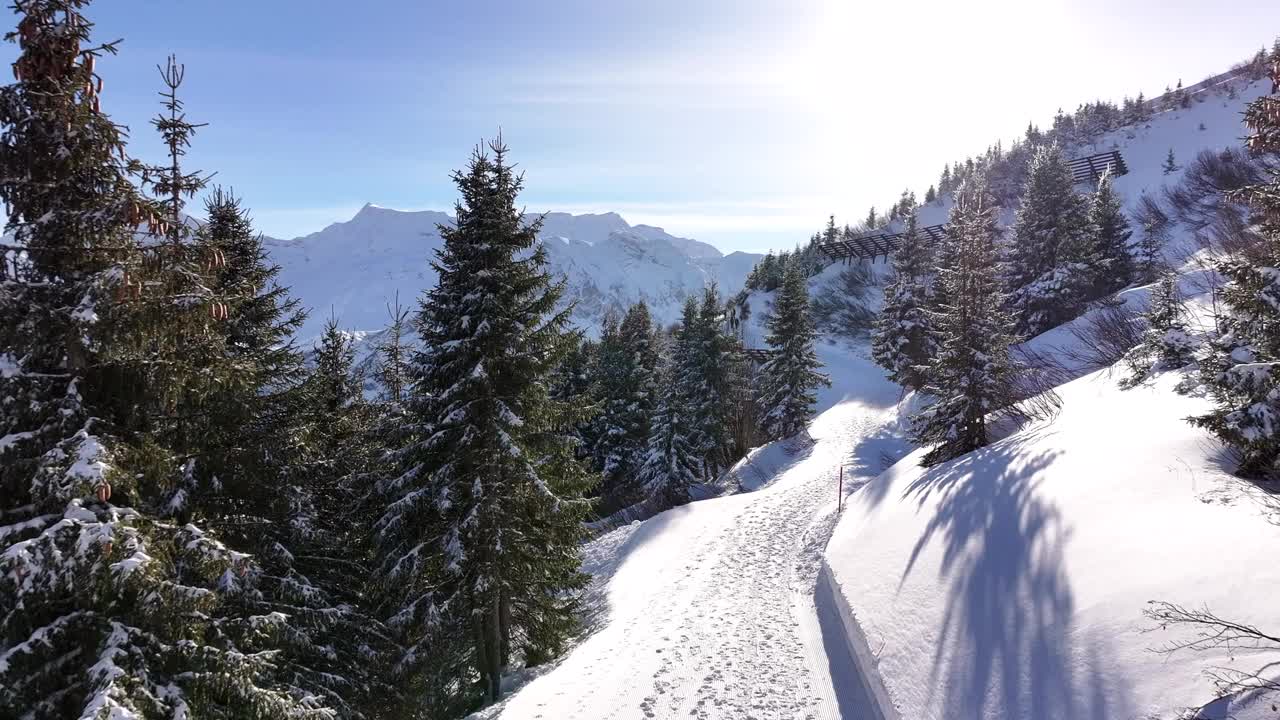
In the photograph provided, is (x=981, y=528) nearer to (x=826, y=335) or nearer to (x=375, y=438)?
(x=375, y=438)

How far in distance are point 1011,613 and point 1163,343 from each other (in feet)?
31.9

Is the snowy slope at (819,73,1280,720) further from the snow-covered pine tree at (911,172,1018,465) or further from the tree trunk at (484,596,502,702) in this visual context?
the tree trunk at (484,596,502,702)

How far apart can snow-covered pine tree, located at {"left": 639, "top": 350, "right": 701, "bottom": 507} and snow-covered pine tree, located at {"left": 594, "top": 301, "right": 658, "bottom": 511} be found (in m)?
4.91

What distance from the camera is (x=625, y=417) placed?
37.8 metres

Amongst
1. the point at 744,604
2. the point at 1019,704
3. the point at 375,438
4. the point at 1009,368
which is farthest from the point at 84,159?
the point at 1009,368

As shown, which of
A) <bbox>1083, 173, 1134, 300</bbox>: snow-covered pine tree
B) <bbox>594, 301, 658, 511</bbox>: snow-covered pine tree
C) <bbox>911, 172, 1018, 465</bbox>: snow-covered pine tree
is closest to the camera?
<bbox>911, 172, 1018, 465</bbox>: snow-covered pine tree

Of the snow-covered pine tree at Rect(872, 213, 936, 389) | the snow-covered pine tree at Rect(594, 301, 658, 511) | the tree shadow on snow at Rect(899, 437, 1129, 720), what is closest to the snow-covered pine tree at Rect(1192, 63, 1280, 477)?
the tree shadow on snow at Rect(899, 437, 1129, 720)

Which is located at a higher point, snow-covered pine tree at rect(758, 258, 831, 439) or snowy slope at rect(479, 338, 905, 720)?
snow-covered pine tree at rect(758, 258, 831, 439)

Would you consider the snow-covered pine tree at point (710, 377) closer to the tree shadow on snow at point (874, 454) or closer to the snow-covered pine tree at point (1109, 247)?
the tree shadow on snow at point (874, 454)

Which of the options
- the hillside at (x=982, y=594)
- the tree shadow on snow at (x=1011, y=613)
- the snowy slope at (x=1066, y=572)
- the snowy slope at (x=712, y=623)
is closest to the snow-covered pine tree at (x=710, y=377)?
the snowy slope at (x=712, y=623)

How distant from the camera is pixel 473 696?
13.1 metres

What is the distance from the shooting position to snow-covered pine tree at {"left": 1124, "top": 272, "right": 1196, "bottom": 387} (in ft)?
42.7

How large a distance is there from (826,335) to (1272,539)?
59312 mm

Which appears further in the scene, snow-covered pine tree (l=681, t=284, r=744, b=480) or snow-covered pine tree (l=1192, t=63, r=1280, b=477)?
snow-covered pine tree (l=681, t=284, r=744, b=480)
